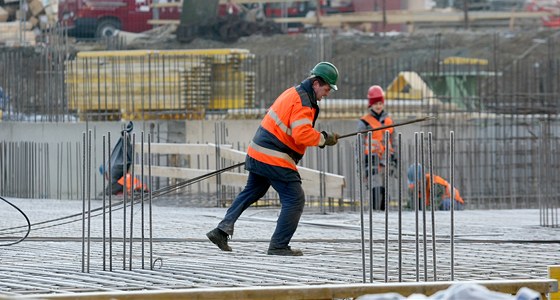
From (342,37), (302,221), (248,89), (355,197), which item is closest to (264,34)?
(342,37)

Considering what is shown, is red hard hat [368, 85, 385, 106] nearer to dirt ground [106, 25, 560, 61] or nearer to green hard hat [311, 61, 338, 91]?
green hard hat [311, 61, 338, 91]

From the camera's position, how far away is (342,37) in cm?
Answer: 3569

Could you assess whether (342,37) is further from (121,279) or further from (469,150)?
(121,279)

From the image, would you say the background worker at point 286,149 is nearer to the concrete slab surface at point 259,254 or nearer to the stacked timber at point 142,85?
the concrete slab surface at point 259,254

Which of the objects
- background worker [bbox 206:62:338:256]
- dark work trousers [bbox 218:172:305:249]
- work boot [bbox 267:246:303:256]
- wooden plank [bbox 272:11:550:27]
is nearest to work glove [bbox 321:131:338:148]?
background worker [bbox 206:62:338:256]

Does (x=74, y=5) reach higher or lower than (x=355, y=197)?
higher

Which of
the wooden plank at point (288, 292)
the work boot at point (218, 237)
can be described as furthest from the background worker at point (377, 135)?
the wooden plank at point (288, 292)

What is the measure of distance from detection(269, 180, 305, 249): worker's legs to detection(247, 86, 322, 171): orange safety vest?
150mm

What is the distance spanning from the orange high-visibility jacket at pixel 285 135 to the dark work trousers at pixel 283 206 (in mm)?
83

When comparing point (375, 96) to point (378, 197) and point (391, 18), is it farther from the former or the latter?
point (391, 18)

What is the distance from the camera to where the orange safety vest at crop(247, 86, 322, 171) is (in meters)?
9.35

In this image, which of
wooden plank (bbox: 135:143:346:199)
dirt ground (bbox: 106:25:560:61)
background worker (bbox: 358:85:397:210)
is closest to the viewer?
background worker (bbox: 358:85:397:210)

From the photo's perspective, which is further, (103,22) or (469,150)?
(103,22)

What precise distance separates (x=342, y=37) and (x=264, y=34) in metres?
2.26
